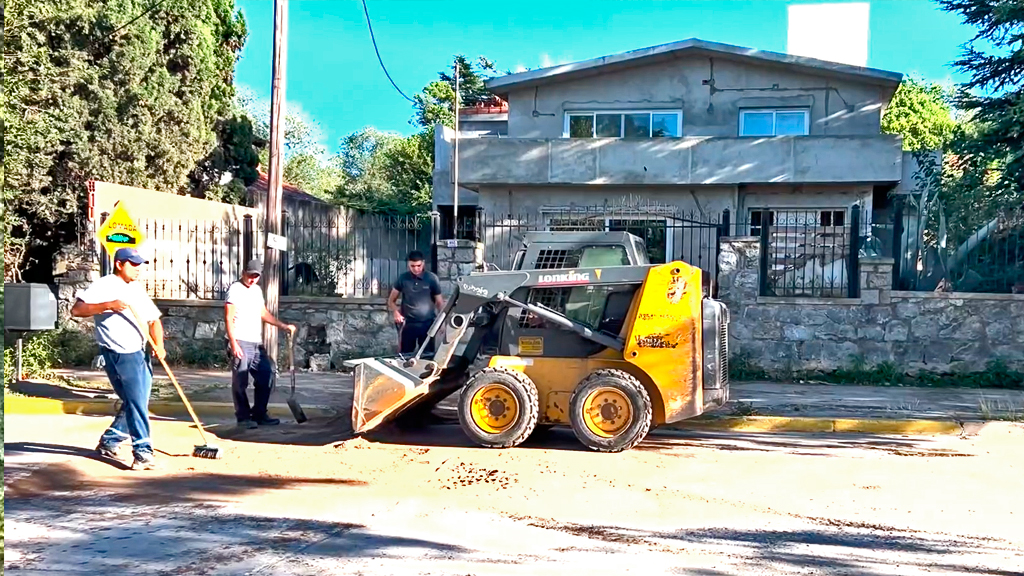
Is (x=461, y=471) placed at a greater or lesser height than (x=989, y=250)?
lesser

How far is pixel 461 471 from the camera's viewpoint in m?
7.41

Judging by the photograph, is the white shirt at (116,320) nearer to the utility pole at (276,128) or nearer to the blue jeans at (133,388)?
the blue jeans at (133,388)

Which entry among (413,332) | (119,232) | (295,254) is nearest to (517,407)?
(413,332)

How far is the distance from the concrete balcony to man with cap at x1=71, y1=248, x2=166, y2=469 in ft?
44.9

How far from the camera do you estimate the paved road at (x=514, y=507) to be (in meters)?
5.13

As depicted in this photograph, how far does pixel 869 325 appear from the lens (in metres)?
12.8

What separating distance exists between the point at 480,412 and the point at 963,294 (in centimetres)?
791

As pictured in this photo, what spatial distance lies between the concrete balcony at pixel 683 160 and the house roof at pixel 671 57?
1652 millimetres

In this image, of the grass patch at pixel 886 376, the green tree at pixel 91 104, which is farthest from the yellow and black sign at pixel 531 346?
the green tree at pixel 91 104

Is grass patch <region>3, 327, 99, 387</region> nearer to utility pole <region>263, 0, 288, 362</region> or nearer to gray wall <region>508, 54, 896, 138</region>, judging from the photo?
utility pole <region>263, 0, 288, 362</region>

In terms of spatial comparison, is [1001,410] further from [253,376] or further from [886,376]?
[253,376]

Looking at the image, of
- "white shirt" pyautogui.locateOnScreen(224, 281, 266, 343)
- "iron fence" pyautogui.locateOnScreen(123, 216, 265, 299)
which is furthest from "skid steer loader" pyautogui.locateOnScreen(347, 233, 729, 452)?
"iron fence" pyautogui.locateOnScreen(123, 216, 265, 299)

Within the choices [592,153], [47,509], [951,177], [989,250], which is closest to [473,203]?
[592,153]

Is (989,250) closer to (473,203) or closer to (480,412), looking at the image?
(480,412)
